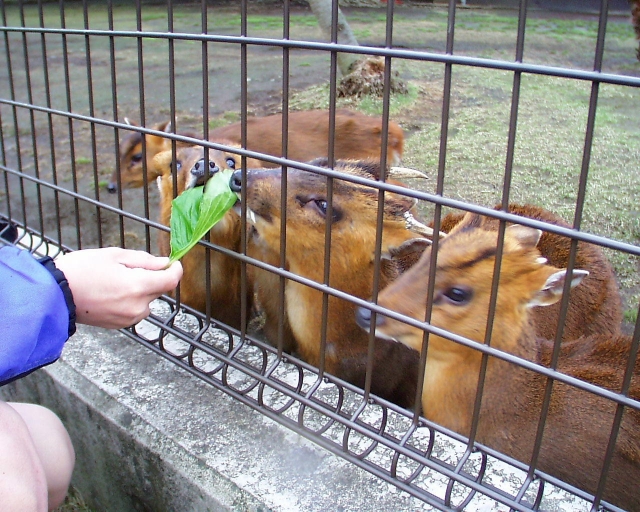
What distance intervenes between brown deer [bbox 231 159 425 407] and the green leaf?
41cm

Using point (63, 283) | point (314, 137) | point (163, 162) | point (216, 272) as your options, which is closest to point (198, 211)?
point (63, 283)

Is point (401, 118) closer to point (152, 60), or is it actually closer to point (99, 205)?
point (99, 205)

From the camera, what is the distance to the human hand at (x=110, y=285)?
6.38 ft

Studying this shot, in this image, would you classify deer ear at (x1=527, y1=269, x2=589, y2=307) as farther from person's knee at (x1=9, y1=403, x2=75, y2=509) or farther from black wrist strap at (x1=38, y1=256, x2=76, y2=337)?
person's knee at (x1=9, y1=403, x2=75, y2=509)

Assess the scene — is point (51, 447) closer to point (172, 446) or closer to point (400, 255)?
point (172, 446)

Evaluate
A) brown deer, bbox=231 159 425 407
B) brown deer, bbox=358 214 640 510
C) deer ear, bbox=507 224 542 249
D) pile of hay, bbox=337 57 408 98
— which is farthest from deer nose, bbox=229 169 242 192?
pile of hay, bbox=337 57 408 98

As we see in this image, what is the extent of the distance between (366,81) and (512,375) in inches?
237

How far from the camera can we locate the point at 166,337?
2963mm

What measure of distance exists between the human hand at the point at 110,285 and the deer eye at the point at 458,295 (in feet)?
3.33

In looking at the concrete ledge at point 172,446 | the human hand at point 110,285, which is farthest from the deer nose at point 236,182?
the concrete ledge at point 172,446

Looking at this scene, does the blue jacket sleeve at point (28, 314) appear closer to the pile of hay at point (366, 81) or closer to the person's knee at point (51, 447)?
the person's knee at point (51, 447)

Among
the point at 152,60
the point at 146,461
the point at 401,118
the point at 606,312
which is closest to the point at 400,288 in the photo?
the point at 146,461

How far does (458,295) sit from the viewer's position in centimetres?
250

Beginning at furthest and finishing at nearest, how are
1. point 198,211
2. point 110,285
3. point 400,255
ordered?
point 400,255, point 198,211, point 110,285
